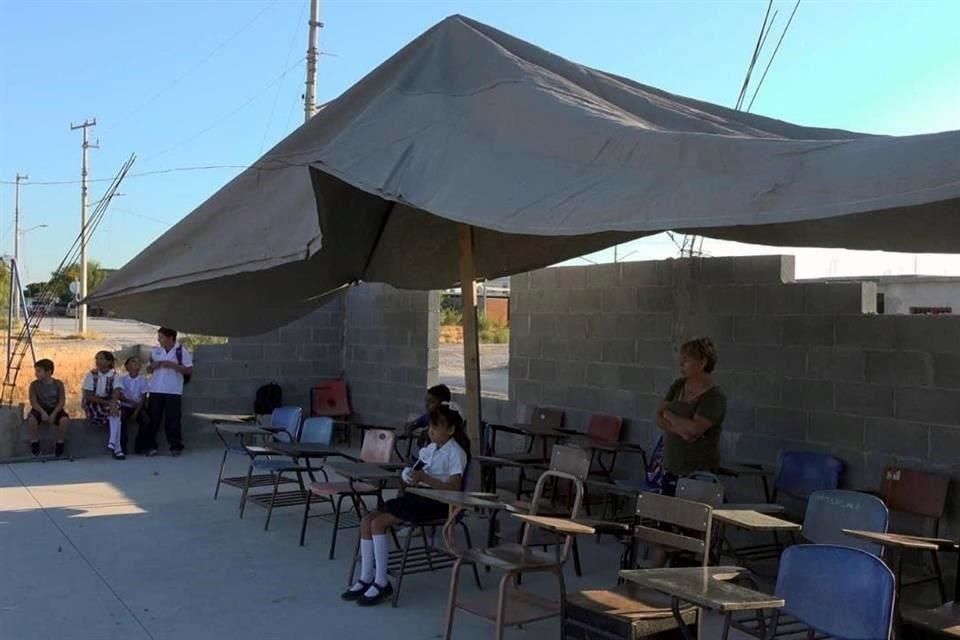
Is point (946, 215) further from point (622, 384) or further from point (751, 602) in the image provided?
point (622, 384)

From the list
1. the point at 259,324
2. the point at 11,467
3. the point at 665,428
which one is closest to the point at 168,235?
the point at 259,324

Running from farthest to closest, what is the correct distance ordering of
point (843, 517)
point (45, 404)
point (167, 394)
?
1. point (167, 394)
2. point (45, 404)
3. point (843, 517)

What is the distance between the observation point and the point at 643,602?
12.3 ft

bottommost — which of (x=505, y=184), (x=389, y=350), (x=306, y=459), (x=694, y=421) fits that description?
(x=306, y=459)

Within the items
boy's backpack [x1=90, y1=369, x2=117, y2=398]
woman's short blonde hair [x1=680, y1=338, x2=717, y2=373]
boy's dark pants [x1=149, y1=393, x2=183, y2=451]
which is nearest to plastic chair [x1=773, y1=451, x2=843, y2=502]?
woman's short blonde hair [x1=680, y1=338, x2=717, y2=373]

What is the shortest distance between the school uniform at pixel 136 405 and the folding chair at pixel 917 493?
7623 mm

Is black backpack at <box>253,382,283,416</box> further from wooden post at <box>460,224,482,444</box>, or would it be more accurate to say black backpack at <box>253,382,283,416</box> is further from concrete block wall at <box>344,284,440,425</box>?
wooden post at <box>460,224,482,444</box>

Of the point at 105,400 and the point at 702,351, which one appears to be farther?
the point at 105,400

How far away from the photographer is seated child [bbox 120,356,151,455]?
989 centimetres

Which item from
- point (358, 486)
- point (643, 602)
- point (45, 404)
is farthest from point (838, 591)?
point (45, 404)

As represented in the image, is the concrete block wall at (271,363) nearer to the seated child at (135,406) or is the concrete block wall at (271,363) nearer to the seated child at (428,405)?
the seated child at (135,406)

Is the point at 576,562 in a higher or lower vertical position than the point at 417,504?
lower

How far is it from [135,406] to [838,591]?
334 inches

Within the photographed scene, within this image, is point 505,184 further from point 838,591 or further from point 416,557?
point 416,557
